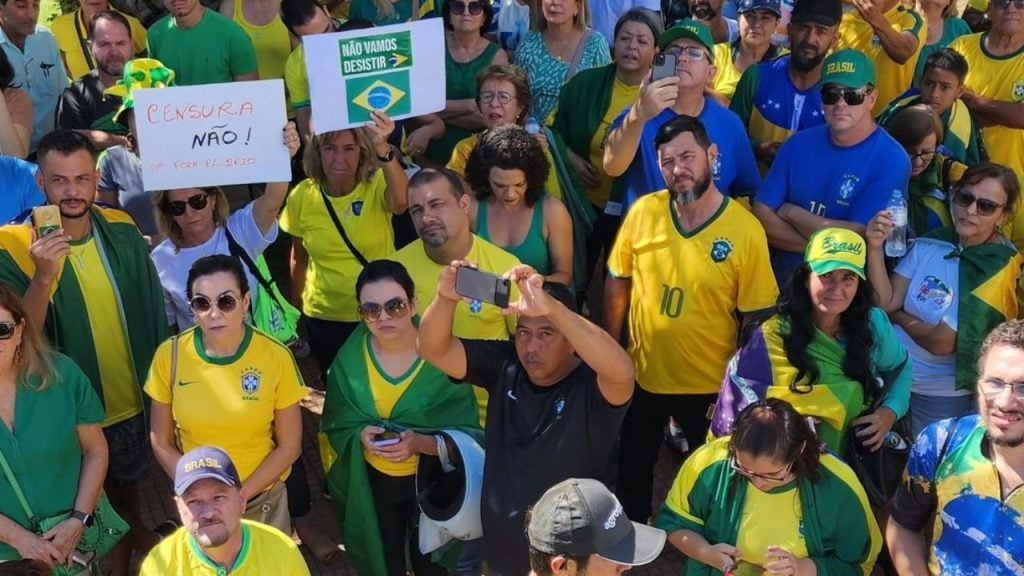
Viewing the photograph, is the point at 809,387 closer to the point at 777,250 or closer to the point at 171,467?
the point at 777,250

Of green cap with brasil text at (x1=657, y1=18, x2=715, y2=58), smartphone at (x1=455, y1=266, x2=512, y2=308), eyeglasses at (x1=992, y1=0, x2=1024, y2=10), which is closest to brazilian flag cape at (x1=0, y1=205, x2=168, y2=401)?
smartphone at (x1=455, y1=266, x2=512, y2=308)

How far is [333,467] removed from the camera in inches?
174

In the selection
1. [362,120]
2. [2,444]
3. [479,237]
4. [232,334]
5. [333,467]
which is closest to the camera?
[2,444]

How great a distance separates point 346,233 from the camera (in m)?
5.19

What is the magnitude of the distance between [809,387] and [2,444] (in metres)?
2.90

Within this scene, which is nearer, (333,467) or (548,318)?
(548,318)

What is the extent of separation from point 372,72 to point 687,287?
1.84m

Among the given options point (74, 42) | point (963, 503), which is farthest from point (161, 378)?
point (74, 42)

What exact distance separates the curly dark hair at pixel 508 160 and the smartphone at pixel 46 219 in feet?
5.95

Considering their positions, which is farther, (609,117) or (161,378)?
(609,117)

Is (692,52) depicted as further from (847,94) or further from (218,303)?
(218,303)

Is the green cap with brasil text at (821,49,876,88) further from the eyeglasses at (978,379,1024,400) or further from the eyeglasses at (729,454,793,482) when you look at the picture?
the eyeglasses at (729,454,793,482)

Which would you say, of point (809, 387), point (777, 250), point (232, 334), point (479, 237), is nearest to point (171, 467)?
point (232, 334)

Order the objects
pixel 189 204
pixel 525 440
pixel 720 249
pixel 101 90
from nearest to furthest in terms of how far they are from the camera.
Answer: pixel 525 440 → pixel 720 249 → pixel 189 204 → pixel 101 90
